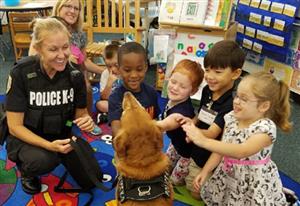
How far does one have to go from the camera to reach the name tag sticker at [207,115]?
2.04 meters

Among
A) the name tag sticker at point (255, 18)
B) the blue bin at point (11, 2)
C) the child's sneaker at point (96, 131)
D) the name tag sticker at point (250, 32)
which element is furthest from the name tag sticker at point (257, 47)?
the blue bin at point (11, 2)

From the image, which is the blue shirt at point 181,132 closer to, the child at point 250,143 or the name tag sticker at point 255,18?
the child at point 250,143

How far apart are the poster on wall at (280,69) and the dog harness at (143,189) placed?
253 cm

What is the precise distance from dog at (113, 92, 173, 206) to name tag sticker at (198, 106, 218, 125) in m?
0.59

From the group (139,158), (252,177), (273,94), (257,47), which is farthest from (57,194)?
(257,47)

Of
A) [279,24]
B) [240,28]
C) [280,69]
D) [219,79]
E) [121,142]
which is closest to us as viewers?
[121,142]

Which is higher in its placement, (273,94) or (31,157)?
(273,94)

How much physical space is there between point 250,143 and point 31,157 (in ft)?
4.37

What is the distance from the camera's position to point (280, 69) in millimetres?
3762

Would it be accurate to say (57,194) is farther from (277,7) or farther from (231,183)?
(277,7)

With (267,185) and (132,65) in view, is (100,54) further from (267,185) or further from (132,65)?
(267,185)

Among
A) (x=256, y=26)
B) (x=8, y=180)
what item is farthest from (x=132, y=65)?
(x=256, y=26)

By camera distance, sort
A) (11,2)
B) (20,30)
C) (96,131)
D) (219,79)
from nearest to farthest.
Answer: (219,79) → (96,131) → (11,2) → (20,30)

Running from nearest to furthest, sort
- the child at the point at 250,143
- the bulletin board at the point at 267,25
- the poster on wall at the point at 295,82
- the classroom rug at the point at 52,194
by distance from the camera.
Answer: the child at the point at 250,143 < the classroom rug at the point at 52,194 < the bulletin board at the point at 267,25 < the poster on wall at the point at 295,82
